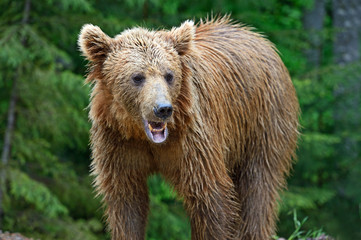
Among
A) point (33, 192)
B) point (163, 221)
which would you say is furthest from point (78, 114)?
point (163, 221)

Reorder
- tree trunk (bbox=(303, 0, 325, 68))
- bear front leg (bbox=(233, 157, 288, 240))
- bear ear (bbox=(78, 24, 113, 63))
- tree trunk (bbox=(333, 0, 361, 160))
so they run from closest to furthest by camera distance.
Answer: bear ear (bbox=(78, 24, 113, 63)) → bear front leg (bbox=(233, 157, 288, 240)) → tree trunk (bbox=(333, 0, 361, 160)) → tree trunk (bbox=(303, 0, 325, 68))

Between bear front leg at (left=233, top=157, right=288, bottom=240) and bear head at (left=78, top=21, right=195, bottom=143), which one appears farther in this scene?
bear front leg at (left=233, top=157, right=288, bottom=240)

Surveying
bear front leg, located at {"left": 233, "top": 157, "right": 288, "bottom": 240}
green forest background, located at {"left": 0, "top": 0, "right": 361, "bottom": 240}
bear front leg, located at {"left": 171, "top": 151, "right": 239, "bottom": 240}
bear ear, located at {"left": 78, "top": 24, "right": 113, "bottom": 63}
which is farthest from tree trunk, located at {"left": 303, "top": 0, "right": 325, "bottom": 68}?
bear ear, located at {"left": 78, "top": 24, "right": 113, "bottom": 63}

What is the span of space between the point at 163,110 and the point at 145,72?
1.32 ft

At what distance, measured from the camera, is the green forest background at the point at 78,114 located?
9625 mm

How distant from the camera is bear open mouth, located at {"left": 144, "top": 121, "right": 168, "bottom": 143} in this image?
4.51 m

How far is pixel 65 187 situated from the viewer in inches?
412

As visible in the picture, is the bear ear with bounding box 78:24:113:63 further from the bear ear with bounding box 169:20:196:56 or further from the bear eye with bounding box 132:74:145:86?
the bear ear with bounding box 169:20:196:56

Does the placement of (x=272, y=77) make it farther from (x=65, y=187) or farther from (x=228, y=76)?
(x=65, y=187)

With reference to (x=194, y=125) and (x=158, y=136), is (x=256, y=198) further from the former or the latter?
(x=158, y=136)

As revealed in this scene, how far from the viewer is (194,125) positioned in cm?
489

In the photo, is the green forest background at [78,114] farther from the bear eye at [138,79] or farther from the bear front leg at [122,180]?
the bear eye at [138,79]

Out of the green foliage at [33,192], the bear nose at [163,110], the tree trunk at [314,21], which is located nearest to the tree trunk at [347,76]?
the tree trunk at [314,21]

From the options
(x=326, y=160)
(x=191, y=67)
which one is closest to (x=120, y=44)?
(x=191, y=67)
